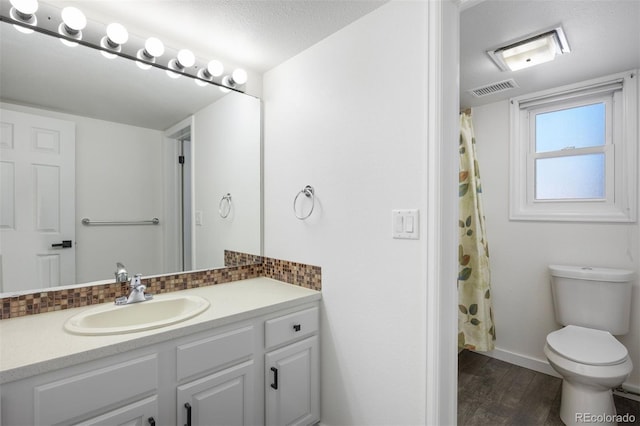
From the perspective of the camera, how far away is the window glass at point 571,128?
2.21 m

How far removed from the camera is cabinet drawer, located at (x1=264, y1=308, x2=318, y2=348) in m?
1.42

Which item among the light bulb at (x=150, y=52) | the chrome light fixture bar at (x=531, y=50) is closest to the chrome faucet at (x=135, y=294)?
the light bulb at (x=150, y=52)

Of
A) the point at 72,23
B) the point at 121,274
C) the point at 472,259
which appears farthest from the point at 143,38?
the point at 472,259

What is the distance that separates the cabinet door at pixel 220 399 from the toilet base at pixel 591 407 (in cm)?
175

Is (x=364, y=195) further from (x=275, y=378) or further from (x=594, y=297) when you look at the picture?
(x=594, y=297)

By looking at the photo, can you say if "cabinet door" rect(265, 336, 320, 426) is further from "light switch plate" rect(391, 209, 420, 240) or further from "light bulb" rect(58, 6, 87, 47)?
"light bulb" rect(58, 6, 87, 47)

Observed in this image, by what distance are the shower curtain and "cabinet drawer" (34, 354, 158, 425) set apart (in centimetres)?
204

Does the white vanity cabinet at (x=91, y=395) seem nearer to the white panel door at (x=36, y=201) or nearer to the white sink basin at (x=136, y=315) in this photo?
the white sink basin at (x=136, y=315)

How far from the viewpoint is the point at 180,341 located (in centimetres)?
116

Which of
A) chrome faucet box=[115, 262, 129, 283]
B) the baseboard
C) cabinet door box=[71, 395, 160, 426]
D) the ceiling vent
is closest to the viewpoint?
cabinet door box=[71, 395, 160, 426]

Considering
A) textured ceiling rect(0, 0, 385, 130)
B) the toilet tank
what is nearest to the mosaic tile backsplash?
textured ceiling rect(0, 0, 385, 130)

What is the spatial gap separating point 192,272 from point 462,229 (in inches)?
74.6

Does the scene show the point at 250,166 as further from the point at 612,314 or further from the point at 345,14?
the point at 612,314

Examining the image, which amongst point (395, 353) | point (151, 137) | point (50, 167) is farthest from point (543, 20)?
point (50, 167)
